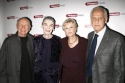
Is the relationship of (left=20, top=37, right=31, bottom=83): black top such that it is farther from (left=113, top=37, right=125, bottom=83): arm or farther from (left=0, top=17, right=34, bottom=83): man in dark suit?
(left=113, top=37, right=125, bottom=83): arm

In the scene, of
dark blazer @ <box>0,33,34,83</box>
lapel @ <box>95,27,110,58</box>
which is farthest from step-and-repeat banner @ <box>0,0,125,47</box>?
→ lapel @ <box>95,27,110,58</box>

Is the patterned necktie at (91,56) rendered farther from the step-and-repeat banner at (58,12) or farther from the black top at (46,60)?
the step-and-repeat banner at (58,12)

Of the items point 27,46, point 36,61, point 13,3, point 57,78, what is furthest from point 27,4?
point 57,78

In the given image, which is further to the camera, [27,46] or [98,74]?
[27,46]

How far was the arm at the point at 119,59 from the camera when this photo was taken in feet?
7.84

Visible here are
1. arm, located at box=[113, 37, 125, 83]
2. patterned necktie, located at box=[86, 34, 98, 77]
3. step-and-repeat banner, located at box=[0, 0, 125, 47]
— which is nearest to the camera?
arm, located at box=[113, 37, 125, 83]

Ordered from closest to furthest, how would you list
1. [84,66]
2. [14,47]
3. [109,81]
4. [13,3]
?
[109,81] → [84,66] → [14,47] → [13,3]

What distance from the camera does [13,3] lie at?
14.6 feet

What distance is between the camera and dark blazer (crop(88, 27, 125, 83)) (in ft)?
7.89

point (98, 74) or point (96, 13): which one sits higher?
point (96, 13)

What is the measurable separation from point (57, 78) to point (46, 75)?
228 mm

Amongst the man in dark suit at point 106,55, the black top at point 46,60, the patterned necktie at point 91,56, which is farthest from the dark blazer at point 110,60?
the black top at point 46,60

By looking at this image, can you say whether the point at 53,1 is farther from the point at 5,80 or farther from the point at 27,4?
the point at 5,80

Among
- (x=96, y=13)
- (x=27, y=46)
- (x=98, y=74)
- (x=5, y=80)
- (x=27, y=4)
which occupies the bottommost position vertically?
(x=5, y=80)
